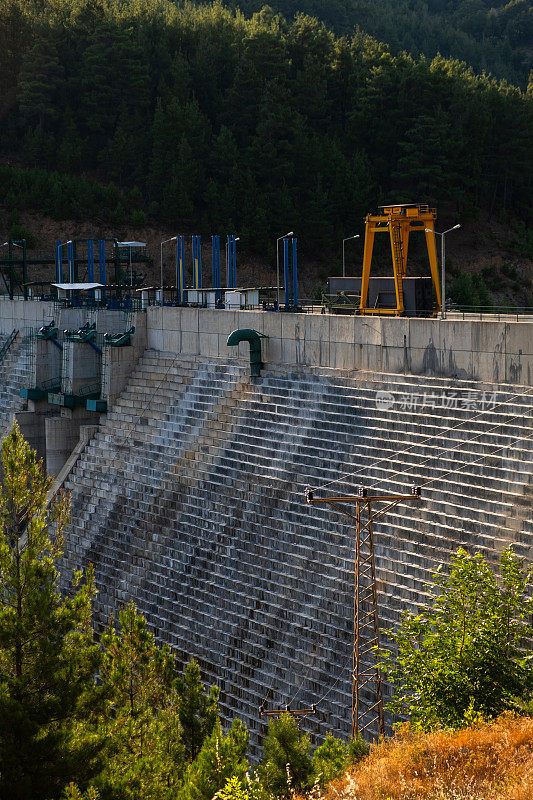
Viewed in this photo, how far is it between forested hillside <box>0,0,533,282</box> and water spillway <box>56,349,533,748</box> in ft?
165

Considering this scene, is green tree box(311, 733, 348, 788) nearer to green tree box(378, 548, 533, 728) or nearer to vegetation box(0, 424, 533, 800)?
vegetation box(0, 424, 533, 800)

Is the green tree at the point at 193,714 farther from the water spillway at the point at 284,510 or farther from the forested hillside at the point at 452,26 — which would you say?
the forested hillside at the point at 452,26

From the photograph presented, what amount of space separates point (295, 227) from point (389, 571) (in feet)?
203

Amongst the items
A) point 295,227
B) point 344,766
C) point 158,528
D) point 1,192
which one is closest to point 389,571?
point 344,766

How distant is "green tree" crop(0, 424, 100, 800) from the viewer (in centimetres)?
1482

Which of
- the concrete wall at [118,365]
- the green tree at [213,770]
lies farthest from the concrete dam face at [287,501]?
the green tree at [213,770]

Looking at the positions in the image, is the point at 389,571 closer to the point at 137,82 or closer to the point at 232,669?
the point at 232,669

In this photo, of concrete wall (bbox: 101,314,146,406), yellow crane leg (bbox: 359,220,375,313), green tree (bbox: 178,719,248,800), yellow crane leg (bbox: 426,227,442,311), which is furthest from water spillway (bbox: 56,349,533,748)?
yellow crane leg (bbox: 426,227,442,311)

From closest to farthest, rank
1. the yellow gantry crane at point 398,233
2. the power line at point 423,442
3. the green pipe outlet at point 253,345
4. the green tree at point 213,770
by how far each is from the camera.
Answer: the green tree at point 213,770 → the power line at point 423,442 → the green pipe outlet at point 253,345 → the yellow gantry crane at point 398,233

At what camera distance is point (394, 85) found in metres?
88.8

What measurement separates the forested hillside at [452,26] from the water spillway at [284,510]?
10135cm

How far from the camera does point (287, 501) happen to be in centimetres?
2664

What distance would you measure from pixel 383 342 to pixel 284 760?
14.6 meters

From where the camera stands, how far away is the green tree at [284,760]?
14830mm
